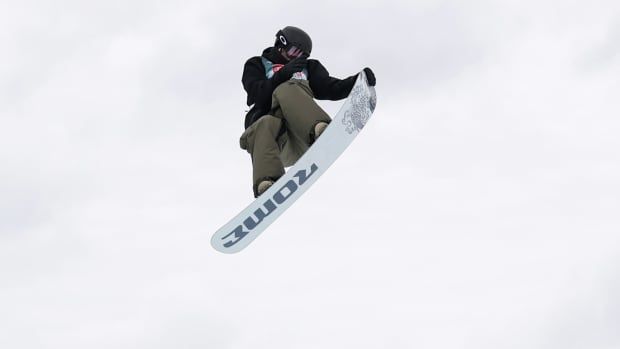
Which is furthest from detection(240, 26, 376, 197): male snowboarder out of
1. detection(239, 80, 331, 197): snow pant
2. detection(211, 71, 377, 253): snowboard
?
detection(211, 71, 377, 253): snowboard

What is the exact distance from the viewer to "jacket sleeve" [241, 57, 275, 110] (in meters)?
14.4

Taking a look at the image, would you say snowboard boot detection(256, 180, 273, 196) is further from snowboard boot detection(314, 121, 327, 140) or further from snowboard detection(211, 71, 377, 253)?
snowboard boot detection(314, 121, 327, 140)

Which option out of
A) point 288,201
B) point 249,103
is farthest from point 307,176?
point 249,103

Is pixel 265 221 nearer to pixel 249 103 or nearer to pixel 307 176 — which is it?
pixel 307 176

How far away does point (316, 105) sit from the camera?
14227 mm

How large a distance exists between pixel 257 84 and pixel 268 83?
0.14 m

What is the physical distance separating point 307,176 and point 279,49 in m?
1.78

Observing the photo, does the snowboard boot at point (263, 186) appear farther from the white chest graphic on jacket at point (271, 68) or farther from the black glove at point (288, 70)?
the white chest graphic on jacket at point (271, 68)

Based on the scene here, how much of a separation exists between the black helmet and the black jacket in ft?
0.45

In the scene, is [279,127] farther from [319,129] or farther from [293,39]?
[293,39]

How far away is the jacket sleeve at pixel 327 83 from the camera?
577 inches

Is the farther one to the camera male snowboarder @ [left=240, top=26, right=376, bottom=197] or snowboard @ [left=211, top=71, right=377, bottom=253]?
male snowboarder @ [left=240, top=26, right=376, bottom=197]

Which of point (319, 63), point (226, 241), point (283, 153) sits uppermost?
point (319, 63)

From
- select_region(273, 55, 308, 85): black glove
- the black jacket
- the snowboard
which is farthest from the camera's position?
the black jacket
